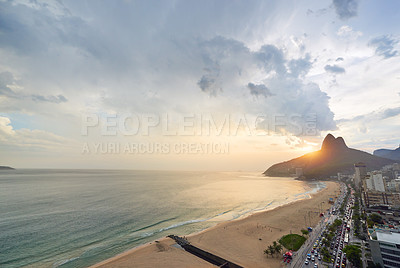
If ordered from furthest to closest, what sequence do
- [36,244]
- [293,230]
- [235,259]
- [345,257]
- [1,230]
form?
[293,230] < [1,230] < [36,244] < [235,259] < [345,257]

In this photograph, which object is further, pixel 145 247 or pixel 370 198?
pixel 370 198

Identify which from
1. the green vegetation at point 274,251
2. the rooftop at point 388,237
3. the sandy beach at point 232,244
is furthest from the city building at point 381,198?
the green vegetation at point 274,251

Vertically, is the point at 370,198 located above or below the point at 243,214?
above

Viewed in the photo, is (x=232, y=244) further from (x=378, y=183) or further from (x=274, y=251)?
(x=378, y=183)

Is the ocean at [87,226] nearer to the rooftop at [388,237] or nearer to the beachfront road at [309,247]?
the beachfront road at [309,247]

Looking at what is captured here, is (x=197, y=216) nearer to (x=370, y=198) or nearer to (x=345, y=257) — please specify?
(x=345, y=257)

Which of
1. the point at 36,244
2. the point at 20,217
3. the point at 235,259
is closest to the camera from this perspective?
the point at 235,259

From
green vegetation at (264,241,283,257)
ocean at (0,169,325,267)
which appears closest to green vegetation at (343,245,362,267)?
green vegetation at (264,241,283,257)

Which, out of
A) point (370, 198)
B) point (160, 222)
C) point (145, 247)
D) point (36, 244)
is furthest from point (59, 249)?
point (370, 198)
